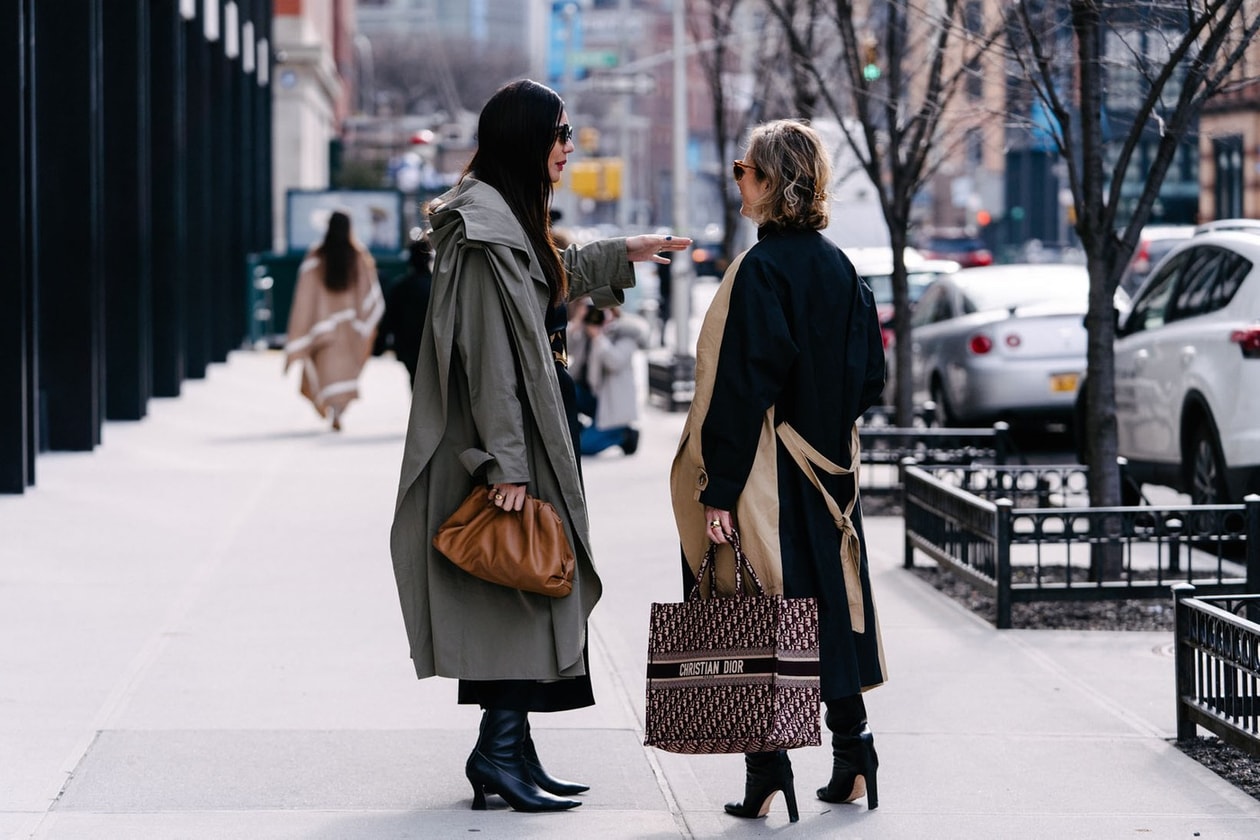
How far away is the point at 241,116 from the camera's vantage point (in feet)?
92.7

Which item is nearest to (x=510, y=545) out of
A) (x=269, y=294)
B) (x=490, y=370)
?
(x=490, y=370)

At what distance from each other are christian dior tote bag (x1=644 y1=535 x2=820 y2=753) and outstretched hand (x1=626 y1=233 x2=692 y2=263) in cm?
84

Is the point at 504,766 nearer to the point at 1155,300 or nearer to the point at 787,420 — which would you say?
the point at 787,420

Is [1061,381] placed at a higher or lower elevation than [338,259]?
lower

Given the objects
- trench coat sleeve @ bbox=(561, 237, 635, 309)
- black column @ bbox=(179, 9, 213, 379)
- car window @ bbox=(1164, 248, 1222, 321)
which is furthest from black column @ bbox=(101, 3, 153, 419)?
trench coat sleeve @ bbox=(561, 237, 635, 309)

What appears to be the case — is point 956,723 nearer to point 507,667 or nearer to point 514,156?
point 507,667

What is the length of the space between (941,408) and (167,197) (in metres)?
8.30

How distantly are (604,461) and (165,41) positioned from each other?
25.7 ft

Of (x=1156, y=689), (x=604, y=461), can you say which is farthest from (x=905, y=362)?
(x=1156, y=689)

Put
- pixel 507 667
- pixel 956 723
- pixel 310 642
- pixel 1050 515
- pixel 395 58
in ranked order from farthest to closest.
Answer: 1. pixel 395 58
2. pixel 1050 515
3. pixel 310 642
4. pixel 956 723
5. pixel 507 667

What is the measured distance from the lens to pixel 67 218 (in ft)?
46.3

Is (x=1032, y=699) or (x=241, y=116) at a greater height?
(x=241, y=116)

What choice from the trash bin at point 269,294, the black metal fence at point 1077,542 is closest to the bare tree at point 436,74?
the trash bin at point 269,294

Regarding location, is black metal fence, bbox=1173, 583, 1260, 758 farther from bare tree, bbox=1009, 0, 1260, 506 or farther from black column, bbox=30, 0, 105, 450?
black column, bbox=30, 0, 105, 450
